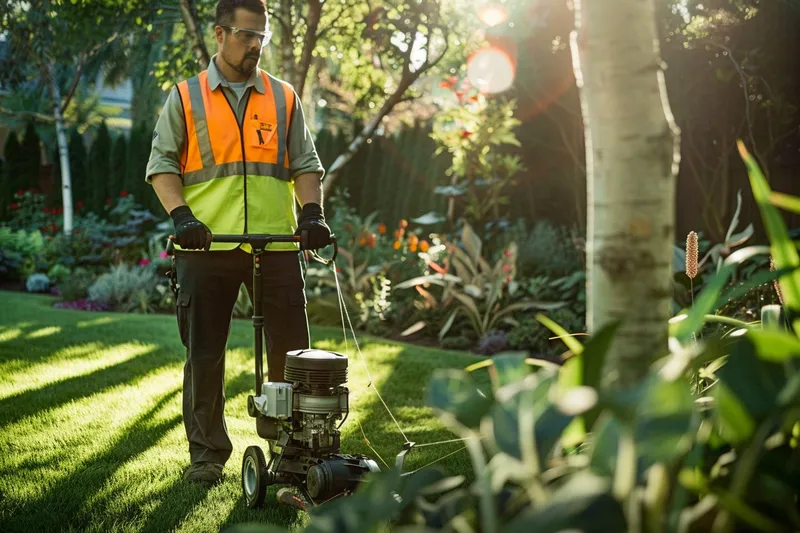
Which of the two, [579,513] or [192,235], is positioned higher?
[192,235]

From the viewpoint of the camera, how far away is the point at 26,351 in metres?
7.10

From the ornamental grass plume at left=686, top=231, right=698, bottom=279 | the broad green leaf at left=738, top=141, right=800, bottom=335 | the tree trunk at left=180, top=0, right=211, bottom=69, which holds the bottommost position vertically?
the ornamental grass plume at left=686, top=231, right=698, bottom=279

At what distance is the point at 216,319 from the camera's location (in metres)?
3.90

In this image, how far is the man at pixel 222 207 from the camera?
12.6ft

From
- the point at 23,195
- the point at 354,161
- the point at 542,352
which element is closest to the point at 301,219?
the point at 542,352

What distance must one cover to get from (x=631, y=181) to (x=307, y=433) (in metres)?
1.92

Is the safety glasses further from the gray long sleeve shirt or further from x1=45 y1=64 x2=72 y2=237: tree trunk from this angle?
x1=45 y1=64 x2=72 y2=237: tree trunk

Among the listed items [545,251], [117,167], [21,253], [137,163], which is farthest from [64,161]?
[545,251]

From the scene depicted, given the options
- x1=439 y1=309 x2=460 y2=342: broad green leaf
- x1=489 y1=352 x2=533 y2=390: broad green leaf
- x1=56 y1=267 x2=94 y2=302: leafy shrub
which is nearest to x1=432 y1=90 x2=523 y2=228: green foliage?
x1=439 y1=309 x2=460 y2=342: broad green leaf

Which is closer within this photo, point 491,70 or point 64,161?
point 491,70

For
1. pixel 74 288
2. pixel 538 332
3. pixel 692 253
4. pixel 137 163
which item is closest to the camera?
pixel 692 253

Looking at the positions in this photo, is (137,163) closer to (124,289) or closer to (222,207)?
(124,289)

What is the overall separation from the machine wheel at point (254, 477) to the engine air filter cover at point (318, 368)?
34 cm

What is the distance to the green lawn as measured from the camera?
11.1ft
